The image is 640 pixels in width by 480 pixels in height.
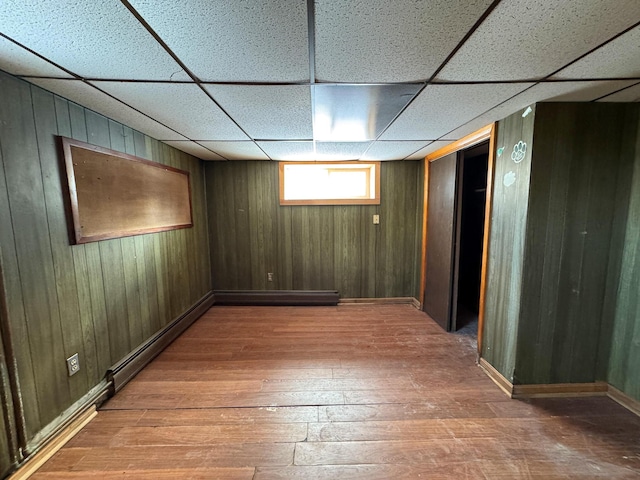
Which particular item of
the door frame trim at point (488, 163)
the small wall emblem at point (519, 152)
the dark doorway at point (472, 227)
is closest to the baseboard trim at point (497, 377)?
the door frame trim at point (488, 163)

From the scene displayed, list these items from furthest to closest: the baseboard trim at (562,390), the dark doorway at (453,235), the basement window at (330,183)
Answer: the basement window at (330,183)
the dark doorway at (453,235)
the baseboard trim at (562,390)

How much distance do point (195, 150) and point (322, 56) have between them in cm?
234

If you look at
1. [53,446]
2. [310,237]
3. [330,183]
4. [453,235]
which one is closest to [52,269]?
[53,446]

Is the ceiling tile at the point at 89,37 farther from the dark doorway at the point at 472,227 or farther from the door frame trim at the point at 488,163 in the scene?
the dark doorway at the point at 472,227

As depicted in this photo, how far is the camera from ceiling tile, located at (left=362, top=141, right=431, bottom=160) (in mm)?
2625

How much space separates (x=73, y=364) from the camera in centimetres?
162

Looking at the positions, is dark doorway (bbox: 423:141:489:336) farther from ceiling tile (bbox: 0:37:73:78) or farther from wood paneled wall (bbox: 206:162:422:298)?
ceiling tile (bbox: 0:37:73:78)

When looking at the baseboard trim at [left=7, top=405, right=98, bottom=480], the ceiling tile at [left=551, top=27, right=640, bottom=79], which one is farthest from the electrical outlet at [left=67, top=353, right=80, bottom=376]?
the ceiling tile at [left=551, top=27, right=640, bottom=79]

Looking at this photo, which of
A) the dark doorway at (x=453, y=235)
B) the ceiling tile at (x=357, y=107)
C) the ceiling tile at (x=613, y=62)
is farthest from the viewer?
the dark doorway at (x=453, y=235)

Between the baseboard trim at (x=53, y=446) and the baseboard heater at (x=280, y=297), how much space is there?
199cm

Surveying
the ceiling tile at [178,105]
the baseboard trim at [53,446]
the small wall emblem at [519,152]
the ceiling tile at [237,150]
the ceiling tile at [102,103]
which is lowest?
the baseboard trim at [53,446]

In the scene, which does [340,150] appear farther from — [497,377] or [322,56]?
[497,377]

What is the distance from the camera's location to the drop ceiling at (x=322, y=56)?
0.85 meters

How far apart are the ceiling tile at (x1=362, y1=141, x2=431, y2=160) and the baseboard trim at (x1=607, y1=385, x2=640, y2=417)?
2472 mm
